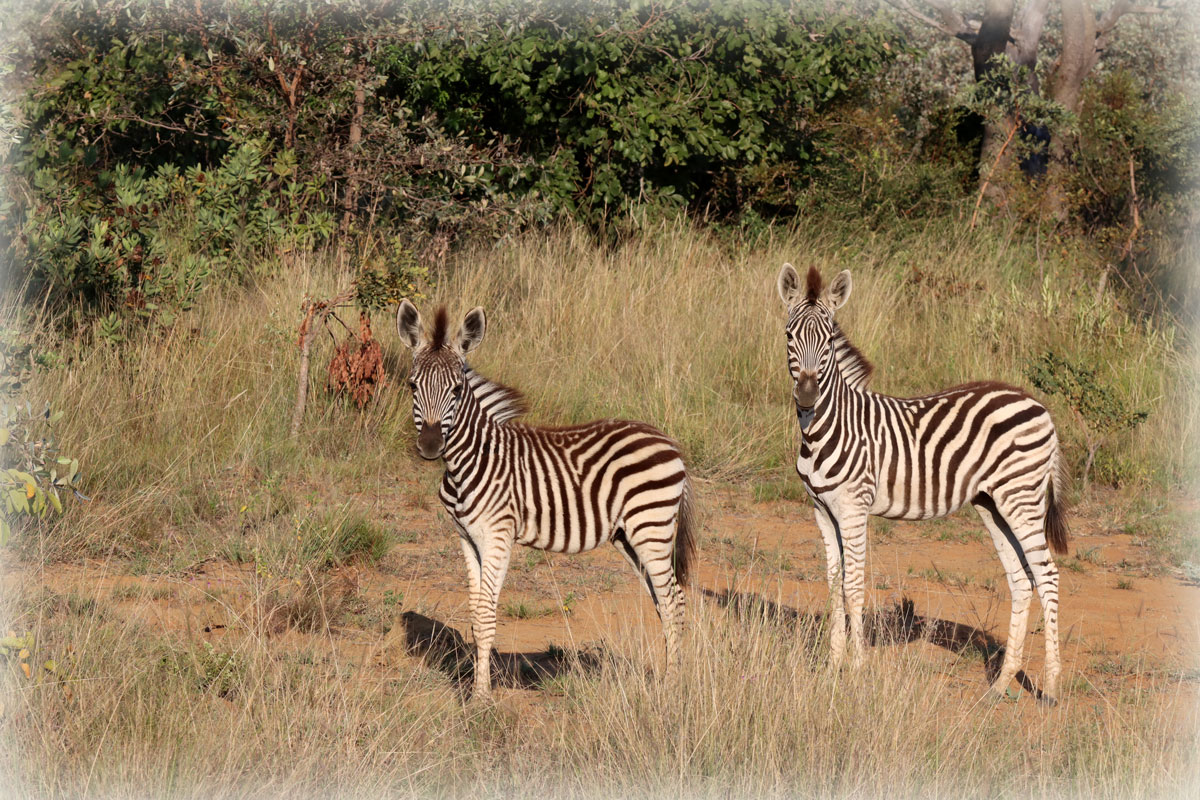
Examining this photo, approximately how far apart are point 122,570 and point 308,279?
3.87 meters

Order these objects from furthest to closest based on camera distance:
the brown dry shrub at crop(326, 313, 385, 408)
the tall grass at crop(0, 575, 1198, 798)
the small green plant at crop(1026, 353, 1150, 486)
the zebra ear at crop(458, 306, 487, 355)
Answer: the small green plant at crop(1026, 353, 1150, 486)
the brown dry shrub at crop(326, 313, 385, 408)
the zebra ear at crop(458, 306, 487, 355)
the tall grass at crop(0, 575, 1198, 798)

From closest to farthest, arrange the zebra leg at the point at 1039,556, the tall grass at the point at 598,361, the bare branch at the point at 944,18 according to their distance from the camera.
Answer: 1. the zebra leg at the point at 1039,556
2. the tall grass at the point at 598,361
3. the bare branch at the point at 944,18

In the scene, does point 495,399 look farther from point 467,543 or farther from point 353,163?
point 353,163

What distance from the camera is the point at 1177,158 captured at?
623 inches

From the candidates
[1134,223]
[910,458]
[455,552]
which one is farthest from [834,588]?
[1134,223]

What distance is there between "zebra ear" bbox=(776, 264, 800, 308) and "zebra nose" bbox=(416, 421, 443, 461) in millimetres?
1835

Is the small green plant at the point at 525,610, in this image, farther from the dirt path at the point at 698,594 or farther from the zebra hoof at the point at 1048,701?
the zebra hoof at the point at 1048,701

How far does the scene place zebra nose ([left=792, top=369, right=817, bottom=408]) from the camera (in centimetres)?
571

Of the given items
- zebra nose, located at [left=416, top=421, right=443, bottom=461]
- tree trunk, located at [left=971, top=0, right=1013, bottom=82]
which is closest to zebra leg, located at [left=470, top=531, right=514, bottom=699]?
zebra nose, located at [left=416, top=421, right=443, bottom=461]

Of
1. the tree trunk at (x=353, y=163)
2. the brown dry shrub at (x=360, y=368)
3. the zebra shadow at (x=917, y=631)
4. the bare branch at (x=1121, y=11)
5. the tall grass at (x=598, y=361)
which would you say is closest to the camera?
the zebra shadow at (x=917, y=631)

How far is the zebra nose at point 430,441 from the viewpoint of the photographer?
5094 mm

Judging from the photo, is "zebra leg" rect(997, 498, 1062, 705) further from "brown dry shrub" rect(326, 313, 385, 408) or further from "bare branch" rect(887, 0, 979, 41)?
"bare branch" rect(887, 0, 979, 41)

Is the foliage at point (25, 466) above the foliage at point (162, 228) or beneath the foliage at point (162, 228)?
beneath

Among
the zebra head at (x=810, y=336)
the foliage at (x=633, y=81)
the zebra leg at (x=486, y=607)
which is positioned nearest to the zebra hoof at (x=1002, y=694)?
the zebra head at (x=810, y=336)
